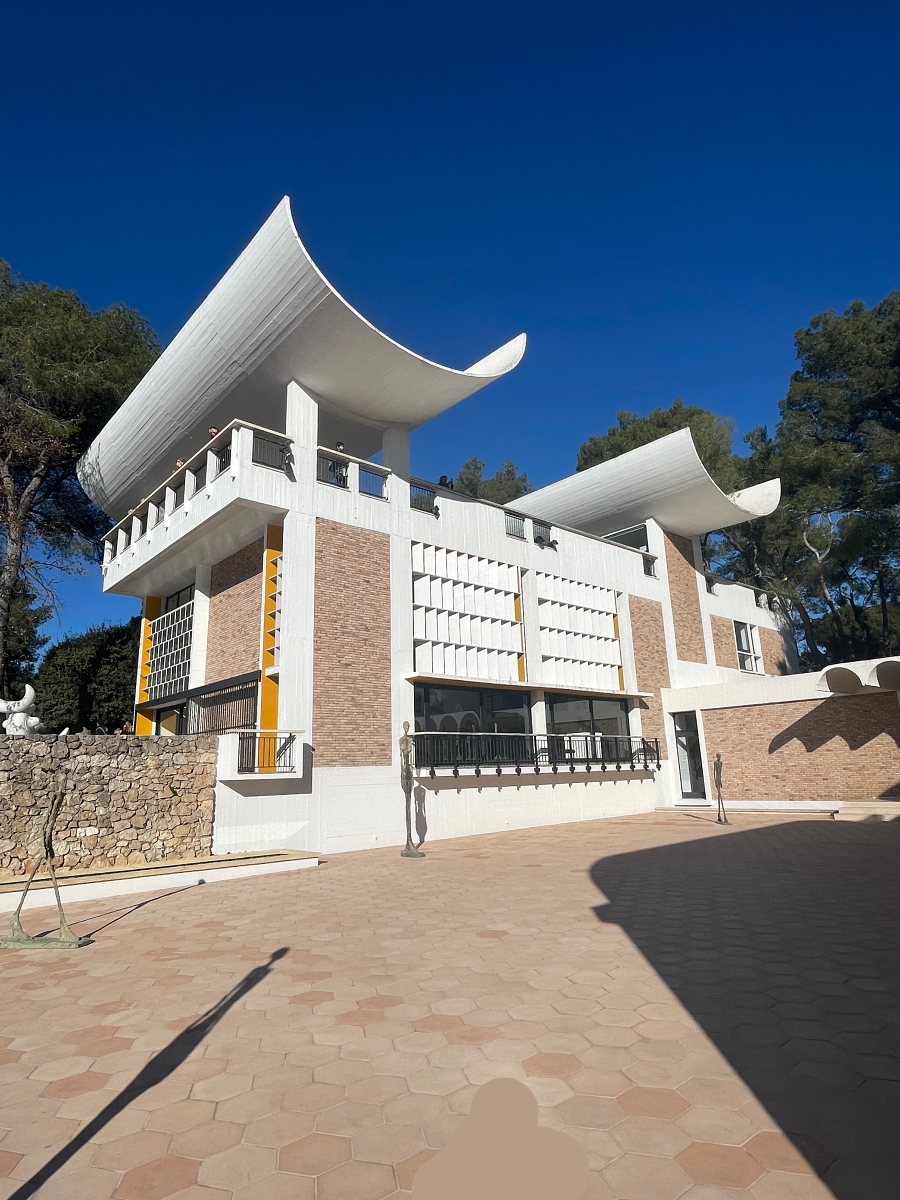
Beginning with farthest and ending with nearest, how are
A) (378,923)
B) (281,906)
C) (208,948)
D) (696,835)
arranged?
1. (696,835)
2. (281,906)
3. (378,923)
4. (208,948)

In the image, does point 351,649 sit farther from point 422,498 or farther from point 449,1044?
point 449,1044

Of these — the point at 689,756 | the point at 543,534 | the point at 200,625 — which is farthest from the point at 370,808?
the point at 689,756

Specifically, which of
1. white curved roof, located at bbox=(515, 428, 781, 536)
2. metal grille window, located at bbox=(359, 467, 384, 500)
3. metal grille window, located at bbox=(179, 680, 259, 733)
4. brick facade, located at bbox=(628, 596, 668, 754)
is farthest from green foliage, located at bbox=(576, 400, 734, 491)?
metal grille window, located at bbox=(179, 680, 259, 733)

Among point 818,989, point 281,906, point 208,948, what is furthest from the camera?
point 281,906

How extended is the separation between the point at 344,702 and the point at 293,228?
9789 millimetres

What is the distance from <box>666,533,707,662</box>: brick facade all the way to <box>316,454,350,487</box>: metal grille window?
556 inches

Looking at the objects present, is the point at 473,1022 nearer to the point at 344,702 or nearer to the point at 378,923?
the point at 378,923

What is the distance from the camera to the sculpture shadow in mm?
2488

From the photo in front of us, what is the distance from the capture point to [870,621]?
34.5 metres

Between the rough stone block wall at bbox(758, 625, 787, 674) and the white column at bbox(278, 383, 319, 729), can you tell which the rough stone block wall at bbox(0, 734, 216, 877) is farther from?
the rough stone block wall at bbox(758, 625, 787, 674)

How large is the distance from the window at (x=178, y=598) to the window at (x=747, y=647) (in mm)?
21173

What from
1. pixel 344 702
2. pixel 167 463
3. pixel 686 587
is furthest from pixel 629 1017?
pixel 686 587

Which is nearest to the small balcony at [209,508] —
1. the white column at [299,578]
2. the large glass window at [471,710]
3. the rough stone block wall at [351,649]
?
the white column at [299,578]

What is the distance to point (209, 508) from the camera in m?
15.0
